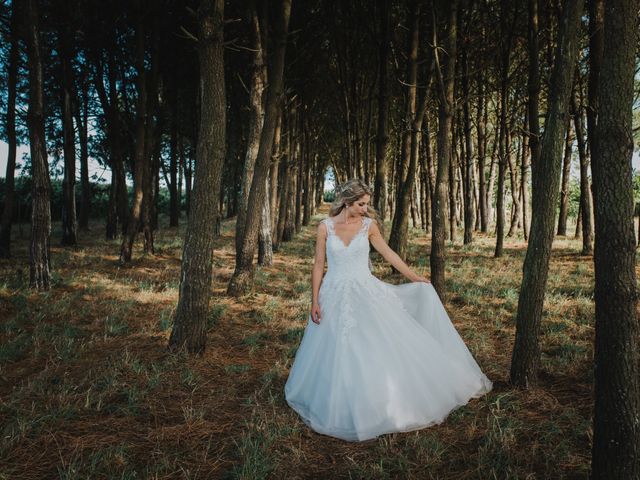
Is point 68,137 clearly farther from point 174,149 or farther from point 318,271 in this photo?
point 318,271

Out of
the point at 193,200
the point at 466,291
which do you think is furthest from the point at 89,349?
the point at 466,291

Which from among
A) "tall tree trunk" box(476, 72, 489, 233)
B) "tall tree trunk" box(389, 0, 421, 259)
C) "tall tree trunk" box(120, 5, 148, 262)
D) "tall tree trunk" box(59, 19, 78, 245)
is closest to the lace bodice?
"tall tree trunk" box(389, 0, 421, 259)

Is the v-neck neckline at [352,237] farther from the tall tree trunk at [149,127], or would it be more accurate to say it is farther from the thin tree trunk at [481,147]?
the thin tree trunk at [481,147]

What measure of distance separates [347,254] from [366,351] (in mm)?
1065

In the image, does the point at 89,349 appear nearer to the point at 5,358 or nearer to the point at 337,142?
the point at 5,358

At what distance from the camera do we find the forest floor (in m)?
3.02

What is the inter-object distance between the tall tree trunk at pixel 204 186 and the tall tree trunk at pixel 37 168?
461 cm

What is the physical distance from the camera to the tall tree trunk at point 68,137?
12.5 metres

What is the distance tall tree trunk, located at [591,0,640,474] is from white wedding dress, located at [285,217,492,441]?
55.1 inches

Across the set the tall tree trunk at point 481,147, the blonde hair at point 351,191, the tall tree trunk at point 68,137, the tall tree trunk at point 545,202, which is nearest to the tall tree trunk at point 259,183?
the blonde hair at point 351,191

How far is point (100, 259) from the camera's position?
11898 mm

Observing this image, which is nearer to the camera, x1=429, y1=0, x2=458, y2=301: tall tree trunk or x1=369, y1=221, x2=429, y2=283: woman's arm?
x1=369, y1=221, x2=429, y2=283: woman's arm

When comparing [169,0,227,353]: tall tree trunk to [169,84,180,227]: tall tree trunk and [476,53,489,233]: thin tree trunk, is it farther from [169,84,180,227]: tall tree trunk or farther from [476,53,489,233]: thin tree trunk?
[169,84,180,227]: tall tree trunk

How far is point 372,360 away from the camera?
3695 millimetres
